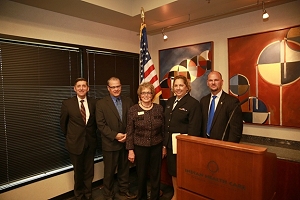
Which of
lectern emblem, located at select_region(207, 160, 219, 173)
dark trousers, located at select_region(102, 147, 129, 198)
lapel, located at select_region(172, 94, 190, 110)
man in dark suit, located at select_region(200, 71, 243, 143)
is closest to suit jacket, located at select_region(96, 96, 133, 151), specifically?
dark trousers, located at select_region(102, 147, 129, 198)

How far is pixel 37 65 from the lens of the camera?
8.71ft

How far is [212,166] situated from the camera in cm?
111

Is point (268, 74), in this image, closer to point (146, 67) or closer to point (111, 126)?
point (146, 67)

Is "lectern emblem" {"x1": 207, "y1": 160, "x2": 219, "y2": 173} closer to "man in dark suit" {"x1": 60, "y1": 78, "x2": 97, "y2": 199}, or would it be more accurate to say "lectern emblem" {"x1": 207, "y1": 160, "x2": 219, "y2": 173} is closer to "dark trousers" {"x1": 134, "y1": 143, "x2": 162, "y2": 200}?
"dark trousers" {"x1": 134, "y1": 143, "x2": 162, "y2": 200}

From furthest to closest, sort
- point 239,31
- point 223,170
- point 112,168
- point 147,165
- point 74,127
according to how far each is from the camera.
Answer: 1. point 239,31
2. point 112,168
3. point 74,127
4. point 147,165
5. point 223,170

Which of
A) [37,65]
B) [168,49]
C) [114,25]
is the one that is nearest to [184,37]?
[168,49]

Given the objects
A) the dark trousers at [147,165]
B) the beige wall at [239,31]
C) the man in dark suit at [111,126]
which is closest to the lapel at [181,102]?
the dark trousers at [147,165]

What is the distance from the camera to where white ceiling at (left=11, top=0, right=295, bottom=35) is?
253 cm

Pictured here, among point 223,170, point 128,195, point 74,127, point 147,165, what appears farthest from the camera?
point 128,195

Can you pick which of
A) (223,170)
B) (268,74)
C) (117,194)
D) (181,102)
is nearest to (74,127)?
(117,194)

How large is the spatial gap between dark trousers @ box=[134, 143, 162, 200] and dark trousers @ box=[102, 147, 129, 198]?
42cm

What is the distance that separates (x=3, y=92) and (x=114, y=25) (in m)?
1.99

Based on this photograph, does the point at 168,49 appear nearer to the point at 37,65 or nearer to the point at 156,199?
the point at 37,65

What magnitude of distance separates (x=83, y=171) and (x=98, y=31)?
222 cm
